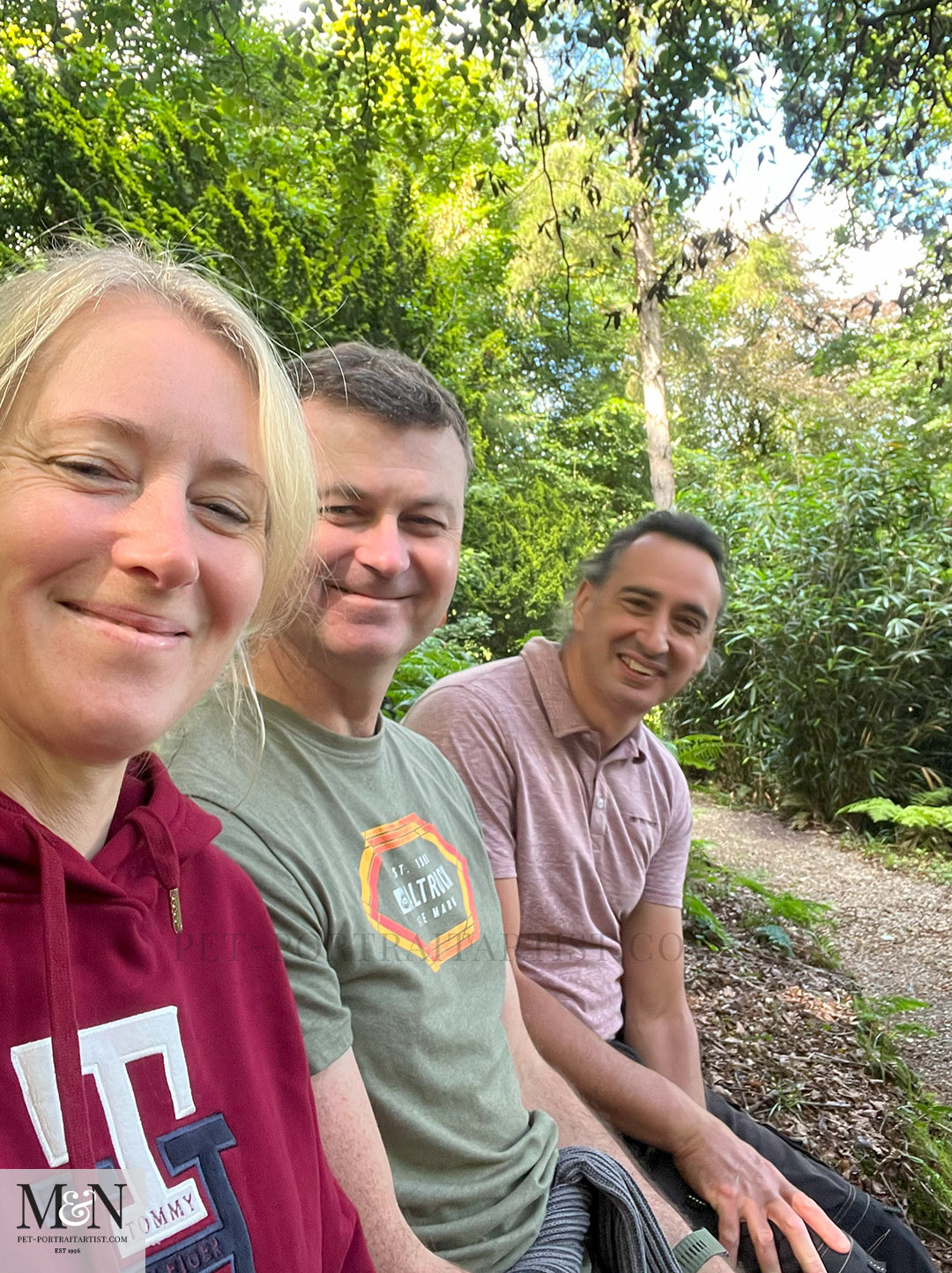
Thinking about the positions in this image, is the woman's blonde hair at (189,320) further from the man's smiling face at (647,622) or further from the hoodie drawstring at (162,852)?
the man's smiling face at (647,622)

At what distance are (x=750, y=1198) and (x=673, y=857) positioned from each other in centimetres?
67

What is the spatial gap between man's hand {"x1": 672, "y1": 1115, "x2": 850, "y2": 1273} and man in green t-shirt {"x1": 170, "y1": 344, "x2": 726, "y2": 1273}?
23cm

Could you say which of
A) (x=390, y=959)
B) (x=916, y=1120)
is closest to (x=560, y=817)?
(x=390, y=959)

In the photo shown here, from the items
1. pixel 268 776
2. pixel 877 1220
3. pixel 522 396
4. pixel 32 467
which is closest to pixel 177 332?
pixel 32 467

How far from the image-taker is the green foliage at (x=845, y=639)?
7281 millimetres

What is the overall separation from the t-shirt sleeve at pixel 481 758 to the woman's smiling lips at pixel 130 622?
1150 mm

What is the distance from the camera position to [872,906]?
590cm

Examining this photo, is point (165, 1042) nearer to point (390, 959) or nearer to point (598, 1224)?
point (390, 959)

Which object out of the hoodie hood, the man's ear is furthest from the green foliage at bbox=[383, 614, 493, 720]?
the hoodie hood

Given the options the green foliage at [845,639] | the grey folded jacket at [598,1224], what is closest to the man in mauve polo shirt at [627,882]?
the grey folded jacket at [598,1224]

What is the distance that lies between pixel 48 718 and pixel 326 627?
2.08ft

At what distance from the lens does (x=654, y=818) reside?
7.02ft

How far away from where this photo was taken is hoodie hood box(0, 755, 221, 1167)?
69cm

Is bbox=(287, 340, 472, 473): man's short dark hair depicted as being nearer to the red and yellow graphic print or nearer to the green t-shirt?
the green t-shirt
